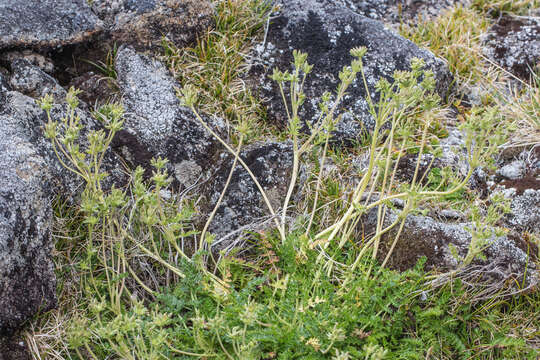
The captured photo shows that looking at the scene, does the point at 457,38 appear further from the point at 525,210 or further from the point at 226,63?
the point at 226,63

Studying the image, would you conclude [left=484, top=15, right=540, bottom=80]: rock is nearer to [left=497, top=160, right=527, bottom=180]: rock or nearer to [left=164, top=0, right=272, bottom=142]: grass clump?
[left=497, top=160, right=527, bottom=180]: rock

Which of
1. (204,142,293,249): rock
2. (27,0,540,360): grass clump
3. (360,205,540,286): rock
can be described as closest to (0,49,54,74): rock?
(27,0,540,360): grass clump

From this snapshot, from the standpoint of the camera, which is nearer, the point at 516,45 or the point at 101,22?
the point at 101,22

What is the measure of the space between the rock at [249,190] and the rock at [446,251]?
0.74 m

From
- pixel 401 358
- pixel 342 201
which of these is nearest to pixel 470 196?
pixel 342 201

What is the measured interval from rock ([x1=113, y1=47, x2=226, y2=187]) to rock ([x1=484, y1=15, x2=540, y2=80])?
2.75 metres

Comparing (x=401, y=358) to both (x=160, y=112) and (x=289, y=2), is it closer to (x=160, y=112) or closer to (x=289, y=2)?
(x=160, y=112)

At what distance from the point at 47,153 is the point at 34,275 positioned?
0.79 m

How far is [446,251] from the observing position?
302cm

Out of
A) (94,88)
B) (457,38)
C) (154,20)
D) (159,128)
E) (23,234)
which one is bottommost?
(23,234)

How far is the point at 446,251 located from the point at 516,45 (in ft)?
8.95

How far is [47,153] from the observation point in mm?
3119

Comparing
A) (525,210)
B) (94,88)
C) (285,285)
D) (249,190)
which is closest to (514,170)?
(525,210)

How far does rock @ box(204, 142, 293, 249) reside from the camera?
319cm
